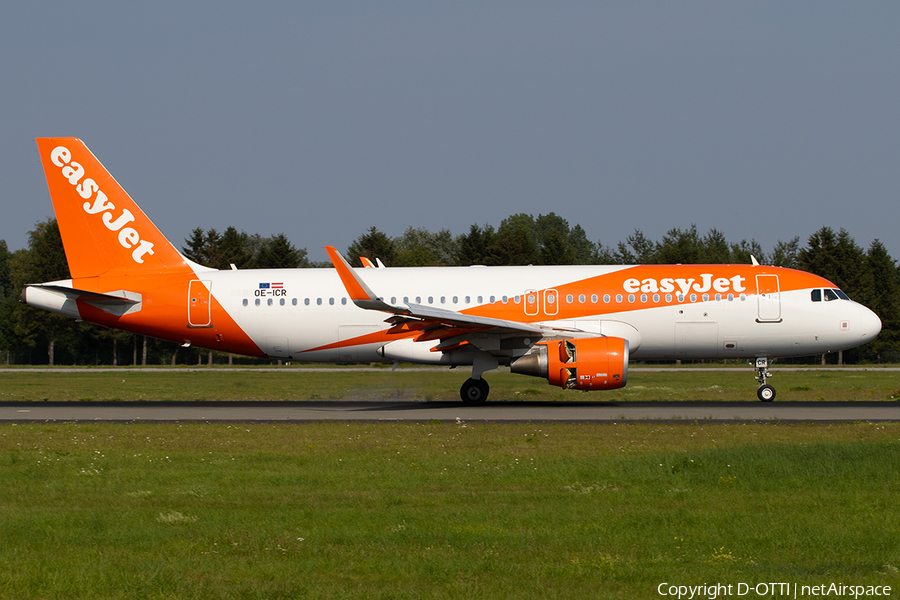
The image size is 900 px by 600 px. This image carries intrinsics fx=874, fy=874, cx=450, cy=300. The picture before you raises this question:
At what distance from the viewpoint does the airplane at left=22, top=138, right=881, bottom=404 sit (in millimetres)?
23891

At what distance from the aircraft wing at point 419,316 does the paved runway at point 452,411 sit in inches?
85.4

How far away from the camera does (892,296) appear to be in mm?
64000

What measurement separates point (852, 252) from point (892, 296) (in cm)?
428

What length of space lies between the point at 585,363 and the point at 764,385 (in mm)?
6114

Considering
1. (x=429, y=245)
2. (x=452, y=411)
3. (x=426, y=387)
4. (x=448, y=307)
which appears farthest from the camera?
(x=429, y=245)

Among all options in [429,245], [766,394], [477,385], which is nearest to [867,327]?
[766,394]

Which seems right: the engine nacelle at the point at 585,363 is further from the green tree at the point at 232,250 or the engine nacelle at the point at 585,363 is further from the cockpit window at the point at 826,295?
the green tree at the point at 232,250

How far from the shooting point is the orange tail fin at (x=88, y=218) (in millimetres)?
26297

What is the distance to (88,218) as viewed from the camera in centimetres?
2633

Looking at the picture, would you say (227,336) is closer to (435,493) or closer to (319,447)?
(319,447)

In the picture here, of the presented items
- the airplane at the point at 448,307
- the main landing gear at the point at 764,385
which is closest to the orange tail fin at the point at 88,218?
the airplane at the point at 448,307

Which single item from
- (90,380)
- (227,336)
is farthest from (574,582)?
(90,380)

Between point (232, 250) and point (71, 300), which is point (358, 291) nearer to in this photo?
point (71, 300)

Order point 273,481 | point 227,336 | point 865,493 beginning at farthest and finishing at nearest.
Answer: point 227,336
point 273,481
point 865,493
